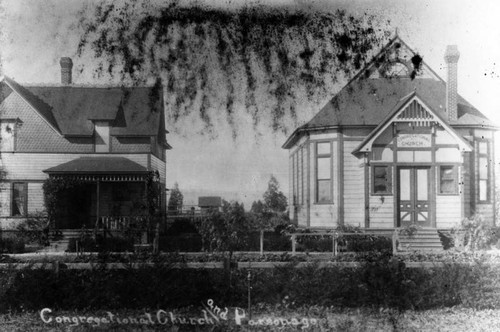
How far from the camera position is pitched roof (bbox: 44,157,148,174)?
10695 mm

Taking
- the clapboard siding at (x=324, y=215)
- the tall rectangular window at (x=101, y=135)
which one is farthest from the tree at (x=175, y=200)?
the clapboard siding at (x=324, y=215)

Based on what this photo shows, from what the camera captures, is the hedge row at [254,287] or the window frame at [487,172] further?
the window frame at [487,172]

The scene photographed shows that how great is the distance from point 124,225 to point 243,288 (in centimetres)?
281

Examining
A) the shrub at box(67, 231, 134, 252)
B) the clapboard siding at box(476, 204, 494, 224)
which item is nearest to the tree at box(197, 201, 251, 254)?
the shrub at box(67, 231, 134, 252)

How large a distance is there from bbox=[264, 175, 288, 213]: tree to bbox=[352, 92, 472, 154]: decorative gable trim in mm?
3069

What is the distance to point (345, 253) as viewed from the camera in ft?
40.9

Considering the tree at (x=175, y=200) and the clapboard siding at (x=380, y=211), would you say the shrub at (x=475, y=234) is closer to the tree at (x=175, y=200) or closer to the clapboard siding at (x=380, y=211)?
the clapboard siding at (x=380, y=211)

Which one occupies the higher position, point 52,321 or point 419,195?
point 419,195

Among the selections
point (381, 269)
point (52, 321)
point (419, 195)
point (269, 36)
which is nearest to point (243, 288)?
point (381, 269)

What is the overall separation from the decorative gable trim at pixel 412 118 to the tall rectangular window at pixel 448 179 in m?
0.55

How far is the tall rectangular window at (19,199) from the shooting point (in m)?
10.4

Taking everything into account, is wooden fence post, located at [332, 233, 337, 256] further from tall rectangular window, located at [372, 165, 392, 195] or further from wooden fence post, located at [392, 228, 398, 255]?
tall rectangular window, located at [372, 165, 392, 195]

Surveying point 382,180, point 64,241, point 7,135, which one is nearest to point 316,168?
point 382,180

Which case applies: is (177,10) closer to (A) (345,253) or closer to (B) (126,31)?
(B) (126,31)
